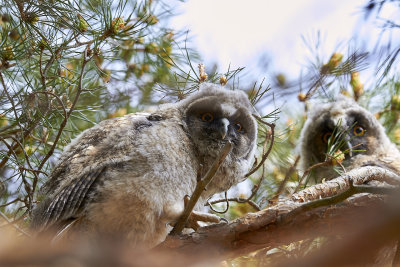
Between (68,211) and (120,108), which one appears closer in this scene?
(68,211)

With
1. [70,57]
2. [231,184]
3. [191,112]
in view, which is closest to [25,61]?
[70,57]

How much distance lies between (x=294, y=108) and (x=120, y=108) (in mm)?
2018

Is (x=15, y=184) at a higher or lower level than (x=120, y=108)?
lower

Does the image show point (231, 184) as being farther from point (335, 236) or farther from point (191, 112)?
point (335, 236)

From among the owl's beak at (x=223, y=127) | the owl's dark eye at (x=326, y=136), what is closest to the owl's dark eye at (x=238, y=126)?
the owl's beak at (x=223, y=127)

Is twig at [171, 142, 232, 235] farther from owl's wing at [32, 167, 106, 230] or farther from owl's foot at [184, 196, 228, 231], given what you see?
owl's wing at [32, 167, 106, 230]

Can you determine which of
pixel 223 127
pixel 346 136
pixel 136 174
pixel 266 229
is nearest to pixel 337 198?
pixel 266 229

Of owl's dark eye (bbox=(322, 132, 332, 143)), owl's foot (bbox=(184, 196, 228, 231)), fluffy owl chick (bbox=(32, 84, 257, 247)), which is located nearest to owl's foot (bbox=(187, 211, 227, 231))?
owl's foot (bbox=(184, 196, 228, 231))

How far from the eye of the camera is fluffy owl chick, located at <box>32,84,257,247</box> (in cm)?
234

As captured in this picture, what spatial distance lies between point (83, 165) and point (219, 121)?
935mm

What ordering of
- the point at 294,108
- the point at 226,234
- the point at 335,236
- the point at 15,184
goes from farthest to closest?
Result: 1. the point at 294,108
2. the point at 15,184
3. the point at 226,234
4. the point at 335,236

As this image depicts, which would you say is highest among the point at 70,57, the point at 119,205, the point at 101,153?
the point at 70,57

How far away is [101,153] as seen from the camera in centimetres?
258

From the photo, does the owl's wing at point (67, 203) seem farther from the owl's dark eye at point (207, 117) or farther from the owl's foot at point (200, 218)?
the owl's dark eye at point (207, 117)
